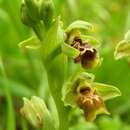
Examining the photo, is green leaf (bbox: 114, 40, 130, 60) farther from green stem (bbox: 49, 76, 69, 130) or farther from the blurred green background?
the blurred green background

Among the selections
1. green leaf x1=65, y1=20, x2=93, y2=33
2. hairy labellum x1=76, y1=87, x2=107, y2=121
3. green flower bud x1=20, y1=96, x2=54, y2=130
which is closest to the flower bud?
green flower bud x1=20, y1=96, x2=54, y2=130

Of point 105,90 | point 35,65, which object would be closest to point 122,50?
point 105,90

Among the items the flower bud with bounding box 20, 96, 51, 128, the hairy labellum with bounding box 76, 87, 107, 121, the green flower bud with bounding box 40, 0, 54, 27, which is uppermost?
the green flower bud with bounding box 40, 0, 54, 27

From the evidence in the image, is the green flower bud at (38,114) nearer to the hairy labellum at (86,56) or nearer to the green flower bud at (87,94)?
the green flower bud at (87,94)

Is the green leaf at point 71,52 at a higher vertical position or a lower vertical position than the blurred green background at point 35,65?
lower

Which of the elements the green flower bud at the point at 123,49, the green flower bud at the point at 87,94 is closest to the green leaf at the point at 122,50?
the green flower bud at the point at 123,49

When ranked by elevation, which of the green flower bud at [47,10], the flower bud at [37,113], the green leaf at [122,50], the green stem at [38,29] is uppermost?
the green flower bud at [47,10]
